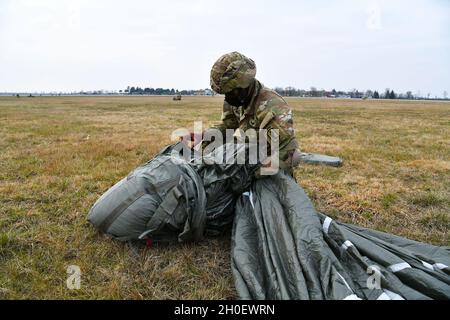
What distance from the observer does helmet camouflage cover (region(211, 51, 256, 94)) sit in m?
3.10

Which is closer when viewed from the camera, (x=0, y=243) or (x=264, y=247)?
(x=264, y=247)

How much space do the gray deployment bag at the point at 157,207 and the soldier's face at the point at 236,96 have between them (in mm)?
957

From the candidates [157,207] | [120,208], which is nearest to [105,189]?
[120,208]

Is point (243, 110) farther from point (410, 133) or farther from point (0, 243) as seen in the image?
point (410, 133)

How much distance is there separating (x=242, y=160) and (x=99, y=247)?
141 cm

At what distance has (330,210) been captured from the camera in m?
3.85

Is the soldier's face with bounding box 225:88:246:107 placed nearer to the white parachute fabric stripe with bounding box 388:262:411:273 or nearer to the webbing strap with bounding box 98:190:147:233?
the webbing strap with bounding box 98:190:147:233

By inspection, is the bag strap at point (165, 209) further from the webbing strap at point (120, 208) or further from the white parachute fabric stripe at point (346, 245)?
the white parachute fabric stripe at point (346, 245)

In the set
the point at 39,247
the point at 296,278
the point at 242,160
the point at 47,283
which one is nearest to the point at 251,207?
the point at 242,160

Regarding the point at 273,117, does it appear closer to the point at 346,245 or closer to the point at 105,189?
the point at 346,245

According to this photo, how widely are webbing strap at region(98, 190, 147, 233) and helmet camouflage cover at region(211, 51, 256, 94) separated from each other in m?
1.24

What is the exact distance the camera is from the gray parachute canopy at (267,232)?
82.3 inches

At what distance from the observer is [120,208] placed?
8.86 feet

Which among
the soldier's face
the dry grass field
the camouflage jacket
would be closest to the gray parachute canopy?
the dry grass field
